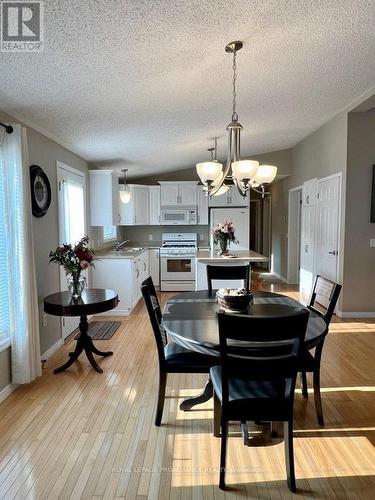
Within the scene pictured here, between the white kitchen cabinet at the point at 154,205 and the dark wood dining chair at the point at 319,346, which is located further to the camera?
the white kitchen cabinet at the point at 154,205

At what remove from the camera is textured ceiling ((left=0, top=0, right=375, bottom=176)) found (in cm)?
171

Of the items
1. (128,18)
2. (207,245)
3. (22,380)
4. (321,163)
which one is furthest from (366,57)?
(207,245)

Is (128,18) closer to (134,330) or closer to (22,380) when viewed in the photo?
(22,380)

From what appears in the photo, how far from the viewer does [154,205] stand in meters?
6.80

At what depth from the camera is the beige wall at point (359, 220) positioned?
4.30m

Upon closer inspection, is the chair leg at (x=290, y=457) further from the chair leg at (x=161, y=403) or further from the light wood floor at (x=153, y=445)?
the chair leg at (x=161, y=403)

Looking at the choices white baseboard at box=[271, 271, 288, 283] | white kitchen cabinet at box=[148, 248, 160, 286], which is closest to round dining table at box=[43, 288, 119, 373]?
white kitchen cabinet at box=[148, 248, 160, 286]

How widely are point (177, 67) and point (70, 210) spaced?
2.44 metres

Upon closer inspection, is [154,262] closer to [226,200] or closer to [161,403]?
[226,200]

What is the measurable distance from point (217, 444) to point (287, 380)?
2.30 ft

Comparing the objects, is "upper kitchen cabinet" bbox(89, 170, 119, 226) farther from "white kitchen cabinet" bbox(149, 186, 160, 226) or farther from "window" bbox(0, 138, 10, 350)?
"window" bbox(0, 138, 10, 350)

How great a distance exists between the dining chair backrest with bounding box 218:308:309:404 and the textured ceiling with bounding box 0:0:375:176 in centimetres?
160

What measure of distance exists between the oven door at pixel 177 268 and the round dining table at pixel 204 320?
3.29 metres

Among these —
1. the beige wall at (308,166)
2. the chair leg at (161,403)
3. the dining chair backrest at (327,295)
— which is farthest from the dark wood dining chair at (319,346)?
the beige wall at (308,166)
